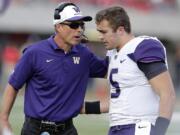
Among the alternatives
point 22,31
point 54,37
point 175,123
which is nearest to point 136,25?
point 22,31

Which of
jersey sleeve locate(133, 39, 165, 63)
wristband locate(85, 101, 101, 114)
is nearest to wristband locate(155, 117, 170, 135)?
jersey sleeve locate(133, 39, 165, 63)

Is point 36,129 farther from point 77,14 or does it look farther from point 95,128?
point 95,128

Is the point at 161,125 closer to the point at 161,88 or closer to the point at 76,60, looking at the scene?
the point at 161,88

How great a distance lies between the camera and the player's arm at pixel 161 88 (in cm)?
478

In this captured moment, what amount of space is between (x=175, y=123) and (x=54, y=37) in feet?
29.2

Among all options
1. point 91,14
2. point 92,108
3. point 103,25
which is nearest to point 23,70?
point 92,108

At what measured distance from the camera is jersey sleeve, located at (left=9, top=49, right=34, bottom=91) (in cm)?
577

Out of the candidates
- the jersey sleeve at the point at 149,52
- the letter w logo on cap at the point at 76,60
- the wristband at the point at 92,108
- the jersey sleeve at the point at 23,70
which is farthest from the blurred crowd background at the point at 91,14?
the jersey sleeve at the point at 149,52

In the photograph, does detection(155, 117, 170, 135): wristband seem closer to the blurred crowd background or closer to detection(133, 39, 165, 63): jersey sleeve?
detection(133, 39, 165, 63): jersey sleeve

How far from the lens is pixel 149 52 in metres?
4.89

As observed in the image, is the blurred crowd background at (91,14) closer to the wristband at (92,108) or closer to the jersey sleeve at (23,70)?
the wristband at (92,108)

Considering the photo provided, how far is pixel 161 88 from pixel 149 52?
0.84ft

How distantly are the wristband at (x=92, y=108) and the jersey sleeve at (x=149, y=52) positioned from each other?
3.81 ft

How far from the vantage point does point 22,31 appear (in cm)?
2898
